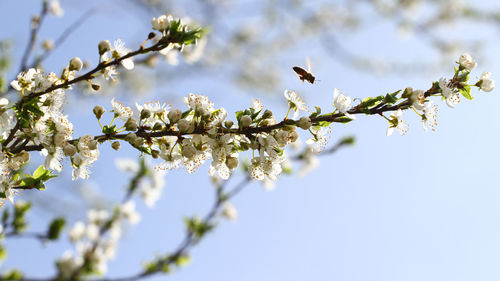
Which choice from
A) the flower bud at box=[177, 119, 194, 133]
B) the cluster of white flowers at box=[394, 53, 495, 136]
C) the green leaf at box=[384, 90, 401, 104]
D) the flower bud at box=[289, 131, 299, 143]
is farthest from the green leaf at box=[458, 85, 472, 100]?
the flower bud at box=[177, 119, 194, 133]

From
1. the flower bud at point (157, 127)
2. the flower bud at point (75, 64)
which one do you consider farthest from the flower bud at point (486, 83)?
the flower bud at point (75, 64)

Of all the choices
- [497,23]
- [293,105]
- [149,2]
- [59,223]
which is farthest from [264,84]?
[293,105]

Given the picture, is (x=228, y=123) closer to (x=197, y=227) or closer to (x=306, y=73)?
(x=306, y=73)

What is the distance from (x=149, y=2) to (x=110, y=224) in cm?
551

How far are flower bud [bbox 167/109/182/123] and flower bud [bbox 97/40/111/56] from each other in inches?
18.3

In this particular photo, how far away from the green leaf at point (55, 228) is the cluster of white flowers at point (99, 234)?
126 cm

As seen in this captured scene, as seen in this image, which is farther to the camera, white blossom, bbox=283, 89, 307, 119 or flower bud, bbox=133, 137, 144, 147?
white blossom, bbox=283, 89, 307, 119

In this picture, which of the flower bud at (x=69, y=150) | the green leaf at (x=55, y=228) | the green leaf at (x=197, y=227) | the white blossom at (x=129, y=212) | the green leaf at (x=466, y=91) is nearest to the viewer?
the flower bud at (x=69, y=150)

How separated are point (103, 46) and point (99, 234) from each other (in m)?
4.30

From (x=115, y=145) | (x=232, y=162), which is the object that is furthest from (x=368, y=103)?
(x=115, y=145)

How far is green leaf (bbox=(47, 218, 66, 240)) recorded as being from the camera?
145 inches

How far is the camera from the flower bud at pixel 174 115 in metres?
1.81

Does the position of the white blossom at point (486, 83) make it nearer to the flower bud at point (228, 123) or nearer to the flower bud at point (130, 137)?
the flower bud at point (228, 123)

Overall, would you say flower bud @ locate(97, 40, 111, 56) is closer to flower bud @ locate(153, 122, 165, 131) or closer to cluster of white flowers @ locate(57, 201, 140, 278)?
flower bud @ locate(153, 122, 165, 131)
